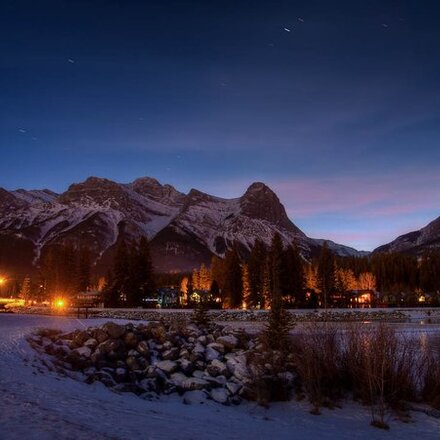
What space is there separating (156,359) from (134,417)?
11744mm

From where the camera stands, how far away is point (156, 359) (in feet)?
84.4

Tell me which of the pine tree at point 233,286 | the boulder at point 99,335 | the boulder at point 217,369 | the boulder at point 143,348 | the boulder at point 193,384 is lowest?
the boulder at point 193,384

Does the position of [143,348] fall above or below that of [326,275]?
below

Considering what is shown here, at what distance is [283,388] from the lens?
2222 centimetres

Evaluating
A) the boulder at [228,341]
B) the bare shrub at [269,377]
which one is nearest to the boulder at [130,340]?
the boulder at [228,341]

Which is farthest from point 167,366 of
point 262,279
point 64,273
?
point 64,273

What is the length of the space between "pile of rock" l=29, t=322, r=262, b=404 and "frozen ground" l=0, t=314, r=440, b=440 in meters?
1.04

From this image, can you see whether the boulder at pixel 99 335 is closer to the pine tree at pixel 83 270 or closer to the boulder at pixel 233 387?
the boulder at pixel 233 387

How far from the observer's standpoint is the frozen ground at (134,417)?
37.2ft

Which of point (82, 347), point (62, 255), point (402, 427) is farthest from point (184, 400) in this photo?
point (62, 255)

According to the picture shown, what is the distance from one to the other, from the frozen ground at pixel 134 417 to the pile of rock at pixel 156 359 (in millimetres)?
1035

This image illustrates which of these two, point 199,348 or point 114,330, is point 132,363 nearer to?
point 114,330

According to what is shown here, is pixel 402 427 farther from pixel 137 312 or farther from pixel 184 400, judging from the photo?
pixel 137 312

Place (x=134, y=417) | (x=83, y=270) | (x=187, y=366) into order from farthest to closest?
(x=83, y=270) → (x=187, y=366) → (x=134, y=417)
